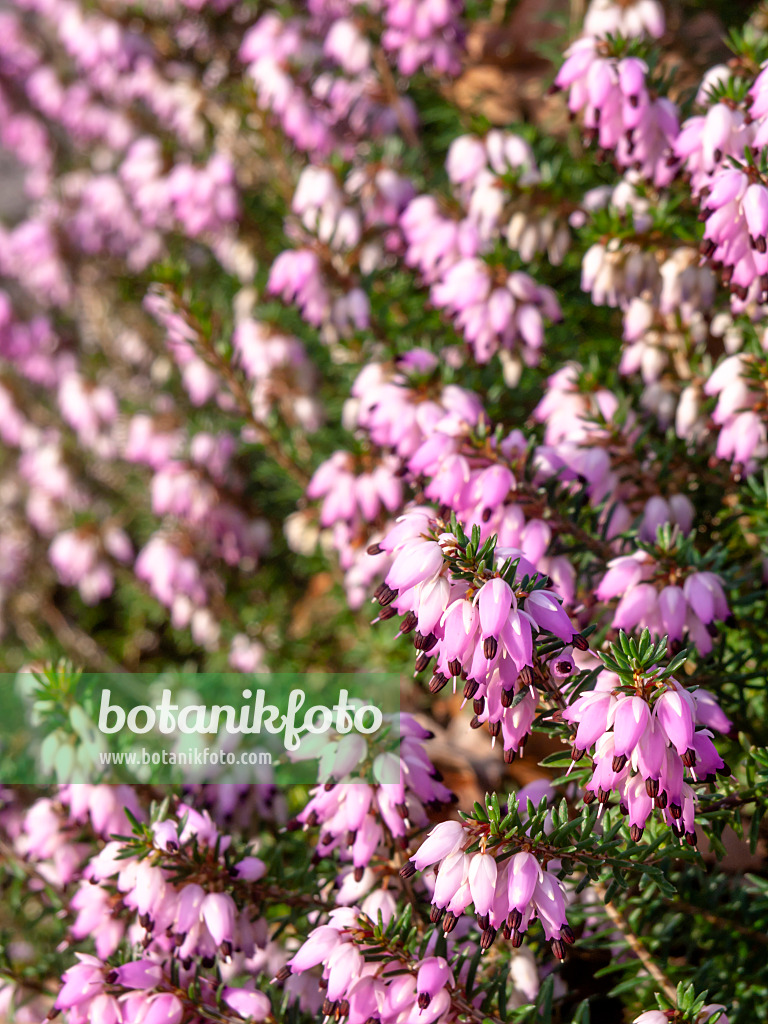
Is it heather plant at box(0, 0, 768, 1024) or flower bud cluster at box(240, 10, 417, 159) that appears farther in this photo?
flower bud cluster at box(240, 10, 417, 159)

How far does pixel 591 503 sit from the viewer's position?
9.09ft

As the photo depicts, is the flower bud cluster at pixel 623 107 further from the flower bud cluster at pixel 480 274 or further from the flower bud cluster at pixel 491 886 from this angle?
the flower bud cluster at pixel 491 886

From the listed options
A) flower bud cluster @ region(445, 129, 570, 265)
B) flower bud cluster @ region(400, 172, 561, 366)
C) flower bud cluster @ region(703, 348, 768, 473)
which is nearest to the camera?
flower bud cluster @ region(703, 348, 768, 473)

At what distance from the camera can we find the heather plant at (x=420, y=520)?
6.27 ft

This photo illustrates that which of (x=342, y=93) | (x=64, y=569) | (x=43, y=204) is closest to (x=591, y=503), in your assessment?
(x=342, y=93)

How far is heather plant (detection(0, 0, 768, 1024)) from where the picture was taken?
1.91 meters

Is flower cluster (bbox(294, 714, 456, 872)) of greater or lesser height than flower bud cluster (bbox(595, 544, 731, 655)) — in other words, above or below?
below

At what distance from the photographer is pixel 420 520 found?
2.01 metres

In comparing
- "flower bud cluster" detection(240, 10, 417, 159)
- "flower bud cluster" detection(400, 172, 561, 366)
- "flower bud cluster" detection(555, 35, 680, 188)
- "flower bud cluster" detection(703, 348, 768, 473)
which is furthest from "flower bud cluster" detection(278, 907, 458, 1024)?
"flower bud cluster" detection(240, 10, 417, 159)

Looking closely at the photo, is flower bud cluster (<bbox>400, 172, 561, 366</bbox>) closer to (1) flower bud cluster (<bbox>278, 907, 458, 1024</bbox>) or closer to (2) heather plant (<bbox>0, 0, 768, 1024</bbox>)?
(2) heather plant (<bbox>0, 0, 768, 1024</bbox>)

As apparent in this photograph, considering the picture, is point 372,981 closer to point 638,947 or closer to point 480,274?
point 638,947

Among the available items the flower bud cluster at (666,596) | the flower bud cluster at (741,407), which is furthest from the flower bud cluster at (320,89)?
the flower bud cluster at (666,596)

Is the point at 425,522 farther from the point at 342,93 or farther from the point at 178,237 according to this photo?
the point at 178,237

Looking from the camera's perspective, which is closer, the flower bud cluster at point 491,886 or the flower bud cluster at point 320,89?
the flower bud cluster at point 491,886
